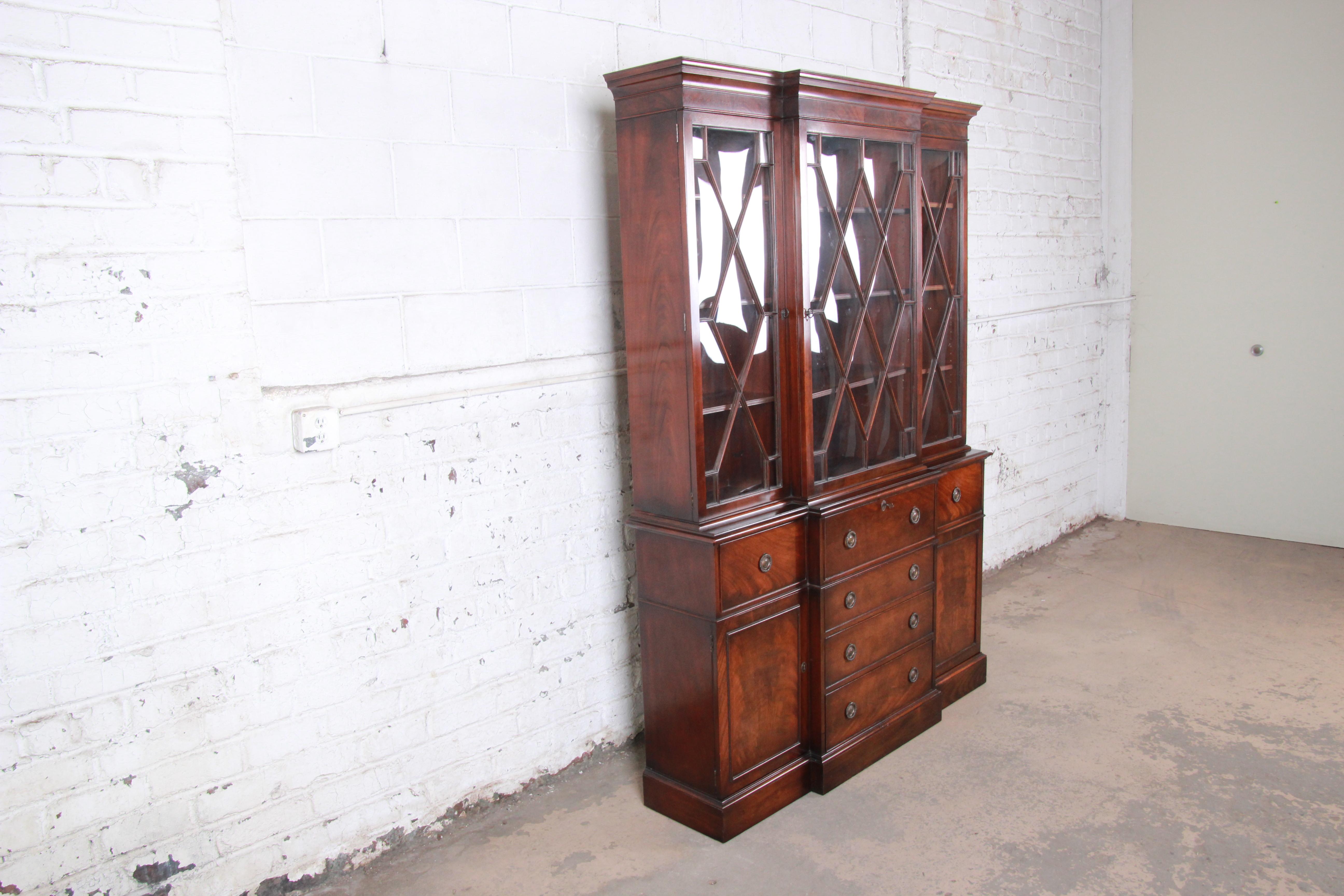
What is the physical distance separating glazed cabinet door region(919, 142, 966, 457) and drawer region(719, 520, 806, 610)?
2.51 feet

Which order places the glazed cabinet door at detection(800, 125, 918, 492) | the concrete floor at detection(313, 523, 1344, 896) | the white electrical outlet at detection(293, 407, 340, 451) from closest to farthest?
the white electrical outlet at detection(293, 407, 340, 451) → the concrete floor at detection(313, 523, 1344, 896) → the glazed cabinet door at detection(800, 125, 918, 492)

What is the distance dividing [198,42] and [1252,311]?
16.9 feet

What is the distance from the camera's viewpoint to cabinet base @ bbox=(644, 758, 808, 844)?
8.68 feet

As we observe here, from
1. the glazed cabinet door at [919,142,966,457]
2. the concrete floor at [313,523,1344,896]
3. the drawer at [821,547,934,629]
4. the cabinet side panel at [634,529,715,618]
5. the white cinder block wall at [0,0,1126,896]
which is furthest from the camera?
the glazed cabinet door at [919,142,966,457]

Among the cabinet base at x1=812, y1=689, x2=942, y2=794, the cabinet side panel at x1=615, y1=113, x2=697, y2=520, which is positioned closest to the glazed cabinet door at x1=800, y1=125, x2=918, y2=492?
the cabinet side panel at x1=615, y1=113, x2=697, y2=520

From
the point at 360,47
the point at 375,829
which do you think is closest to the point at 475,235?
the point at 360,47

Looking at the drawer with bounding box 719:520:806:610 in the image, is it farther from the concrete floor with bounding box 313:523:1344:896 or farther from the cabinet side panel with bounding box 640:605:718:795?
the concrete floor with bounding box 313:523:1344:896

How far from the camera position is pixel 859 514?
293 cm

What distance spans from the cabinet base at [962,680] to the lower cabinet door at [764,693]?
0.77 meters

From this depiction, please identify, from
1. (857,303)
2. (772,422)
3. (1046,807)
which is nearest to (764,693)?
(772,422)

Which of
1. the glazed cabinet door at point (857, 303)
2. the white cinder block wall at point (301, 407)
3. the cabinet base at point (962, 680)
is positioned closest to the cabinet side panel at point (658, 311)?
the white cinder block wall at point (301, 407)

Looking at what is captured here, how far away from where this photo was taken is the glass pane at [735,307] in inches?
99.1

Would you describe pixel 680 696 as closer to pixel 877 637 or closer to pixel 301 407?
pixel 877 637

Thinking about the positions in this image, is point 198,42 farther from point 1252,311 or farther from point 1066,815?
point 1252,311
